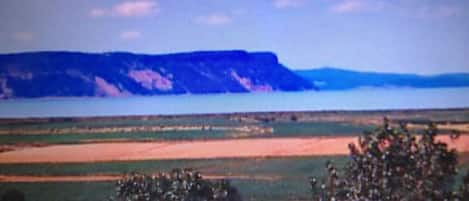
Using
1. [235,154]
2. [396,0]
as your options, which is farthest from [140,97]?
[396,0]

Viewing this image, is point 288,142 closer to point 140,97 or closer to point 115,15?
point 140,97

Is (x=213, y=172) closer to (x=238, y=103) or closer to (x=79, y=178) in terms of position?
(x=238, y=103)

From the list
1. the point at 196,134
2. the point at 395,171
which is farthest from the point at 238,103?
the point at 395,171

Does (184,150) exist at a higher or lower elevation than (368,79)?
lower

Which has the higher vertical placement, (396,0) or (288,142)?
(396,0)

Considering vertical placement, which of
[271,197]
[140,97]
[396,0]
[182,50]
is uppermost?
[396,0]
